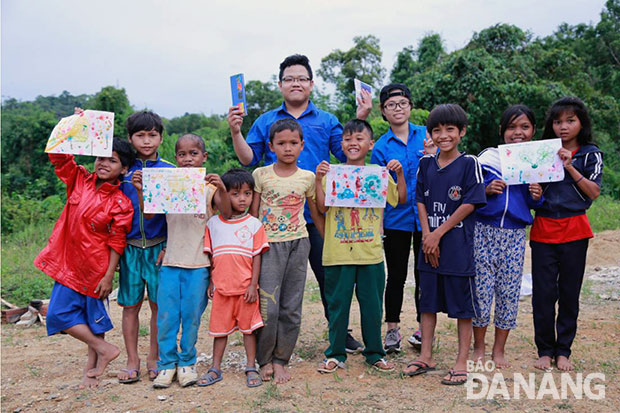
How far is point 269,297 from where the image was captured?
3.50 meters

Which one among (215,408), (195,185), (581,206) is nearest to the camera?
(215,408)

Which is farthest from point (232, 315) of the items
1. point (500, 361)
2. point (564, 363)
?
point (564, 363)

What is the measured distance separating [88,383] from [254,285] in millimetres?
1404

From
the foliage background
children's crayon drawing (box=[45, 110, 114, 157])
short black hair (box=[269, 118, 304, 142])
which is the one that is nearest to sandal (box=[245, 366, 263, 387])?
short black hair (box=[269, 118, 304, 142])

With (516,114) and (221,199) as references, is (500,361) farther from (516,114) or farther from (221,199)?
(221,199)

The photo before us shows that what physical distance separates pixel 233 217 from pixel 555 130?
2506 millimetres

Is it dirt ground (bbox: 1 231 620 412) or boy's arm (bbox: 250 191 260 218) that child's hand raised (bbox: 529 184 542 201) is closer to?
dirt ground (bbox: 1 231 620 412)

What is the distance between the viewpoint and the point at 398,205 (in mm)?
3889

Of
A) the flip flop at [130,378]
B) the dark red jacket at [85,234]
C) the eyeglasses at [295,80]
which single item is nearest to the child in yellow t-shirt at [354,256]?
the eyeglasses at [295,80]

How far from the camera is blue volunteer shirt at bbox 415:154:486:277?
3.34 m

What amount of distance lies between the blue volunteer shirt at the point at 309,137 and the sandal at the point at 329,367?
107 cm

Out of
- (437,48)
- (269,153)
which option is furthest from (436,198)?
(437,48)

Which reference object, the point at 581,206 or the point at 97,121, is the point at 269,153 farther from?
the point at 581,206

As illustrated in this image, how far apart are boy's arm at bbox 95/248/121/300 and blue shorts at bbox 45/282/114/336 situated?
0.09 meters
